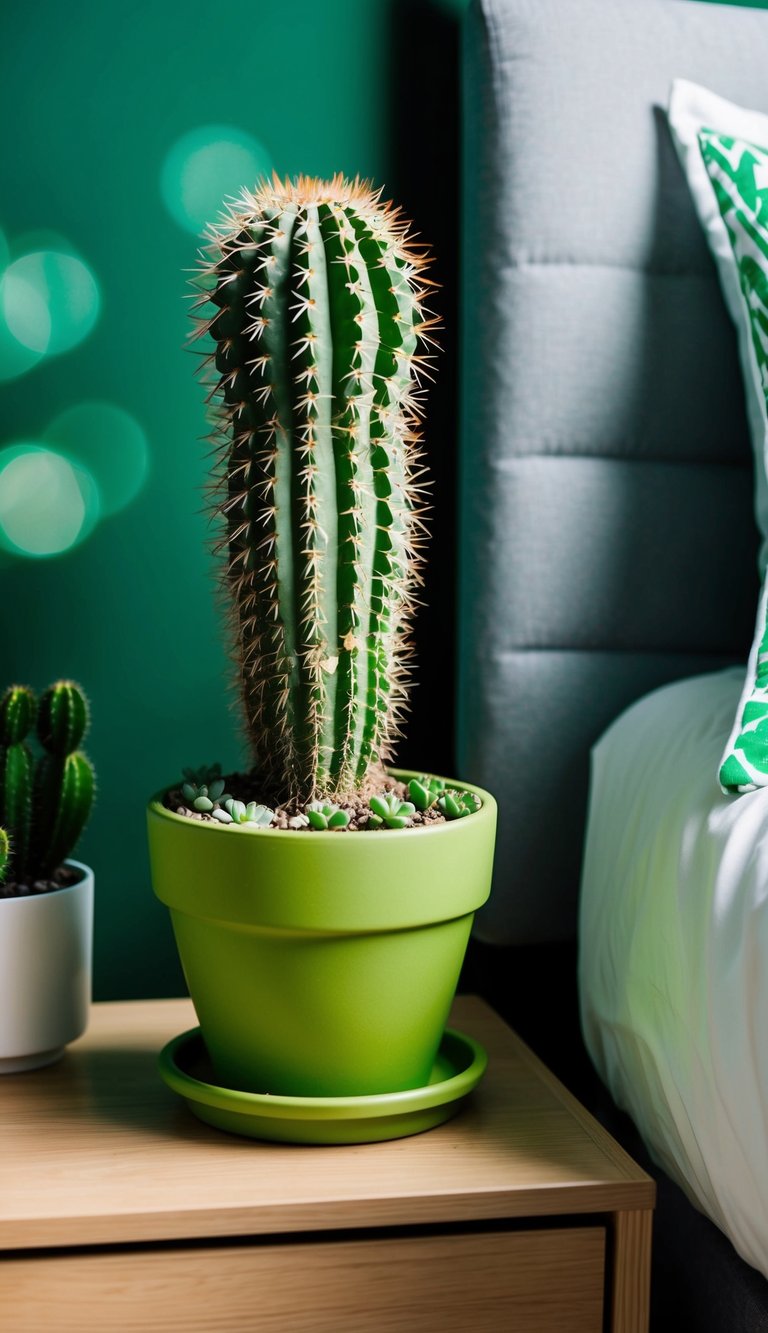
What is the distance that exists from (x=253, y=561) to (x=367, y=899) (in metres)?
0.26

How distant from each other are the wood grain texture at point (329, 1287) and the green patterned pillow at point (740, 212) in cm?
46

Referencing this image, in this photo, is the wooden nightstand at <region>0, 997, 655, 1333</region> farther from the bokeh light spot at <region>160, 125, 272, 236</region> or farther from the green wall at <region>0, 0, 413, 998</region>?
the bokeh light spot at <region>160, 125, 272, 236</region>

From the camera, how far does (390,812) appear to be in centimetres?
77

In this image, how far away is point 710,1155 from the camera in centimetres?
71

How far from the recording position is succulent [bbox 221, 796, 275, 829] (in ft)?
2.51

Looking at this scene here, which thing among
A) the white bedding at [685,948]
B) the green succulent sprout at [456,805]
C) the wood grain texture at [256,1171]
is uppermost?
the green succulent sprout at [456,805]

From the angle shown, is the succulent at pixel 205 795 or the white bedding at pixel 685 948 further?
the succulent at pixel 205 795

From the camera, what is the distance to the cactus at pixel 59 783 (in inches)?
36.4

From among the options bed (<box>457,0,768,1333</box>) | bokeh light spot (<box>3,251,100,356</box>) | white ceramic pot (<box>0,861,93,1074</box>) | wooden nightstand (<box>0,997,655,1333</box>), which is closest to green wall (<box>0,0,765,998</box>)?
bokeh light spot (<box>3,251,100,356</box>)

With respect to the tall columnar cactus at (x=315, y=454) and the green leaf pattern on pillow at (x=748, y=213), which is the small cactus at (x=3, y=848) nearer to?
the tall columnar cactus at (x=315, y=454)

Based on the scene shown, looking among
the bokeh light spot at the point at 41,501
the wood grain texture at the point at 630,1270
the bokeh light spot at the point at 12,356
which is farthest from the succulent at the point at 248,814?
the bokeh light spot at the point at 12,356

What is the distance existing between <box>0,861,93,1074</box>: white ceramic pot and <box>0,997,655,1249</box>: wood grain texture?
0.03 metres

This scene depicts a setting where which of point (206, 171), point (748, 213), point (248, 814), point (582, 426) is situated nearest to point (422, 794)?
point (248, 814)

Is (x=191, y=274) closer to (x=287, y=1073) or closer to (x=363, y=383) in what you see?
(x=363, y=383)
